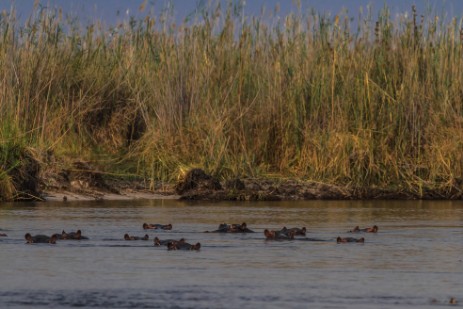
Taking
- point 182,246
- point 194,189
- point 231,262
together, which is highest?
point 194,189

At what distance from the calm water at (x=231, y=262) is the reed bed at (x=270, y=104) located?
260 cm

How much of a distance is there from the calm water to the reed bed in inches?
102

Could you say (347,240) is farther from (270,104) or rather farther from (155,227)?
(270,104)

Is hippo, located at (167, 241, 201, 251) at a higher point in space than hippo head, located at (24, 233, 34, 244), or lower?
lower

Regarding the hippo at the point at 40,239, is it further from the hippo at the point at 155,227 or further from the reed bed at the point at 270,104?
the reed bed at the point at 270,104

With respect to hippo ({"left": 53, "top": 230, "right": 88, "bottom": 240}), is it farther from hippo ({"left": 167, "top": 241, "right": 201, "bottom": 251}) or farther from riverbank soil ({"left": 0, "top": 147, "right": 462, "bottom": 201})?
riverbank soil ({"left": 0, "top": 147, "right": 462, "bottom": 201})

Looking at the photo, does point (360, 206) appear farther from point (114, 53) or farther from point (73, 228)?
point (114, 53)

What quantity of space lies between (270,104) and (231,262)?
28.8 feet

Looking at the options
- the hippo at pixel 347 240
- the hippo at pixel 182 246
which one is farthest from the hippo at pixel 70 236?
the hippo at pixel 347 240

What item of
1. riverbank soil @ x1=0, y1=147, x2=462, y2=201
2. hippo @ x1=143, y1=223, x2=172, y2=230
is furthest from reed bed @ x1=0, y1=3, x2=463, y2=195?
hippo @ x1=143, y1=223, x2=172, y2=230

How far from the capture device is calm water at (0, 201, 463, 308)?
7.99 m

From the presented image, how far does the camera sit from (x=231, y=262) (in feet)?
32.5

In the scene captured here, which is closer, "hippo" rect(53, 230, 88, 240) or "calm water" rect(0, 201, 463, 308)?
"calm water" rect(0, 201, 463, 308)

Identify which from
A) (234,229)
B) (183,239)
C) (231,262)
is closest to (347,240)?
(234,229)
